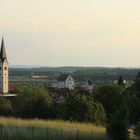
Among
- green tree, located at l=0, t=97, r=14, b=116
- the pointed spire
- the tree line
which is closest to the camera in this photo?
the tree line

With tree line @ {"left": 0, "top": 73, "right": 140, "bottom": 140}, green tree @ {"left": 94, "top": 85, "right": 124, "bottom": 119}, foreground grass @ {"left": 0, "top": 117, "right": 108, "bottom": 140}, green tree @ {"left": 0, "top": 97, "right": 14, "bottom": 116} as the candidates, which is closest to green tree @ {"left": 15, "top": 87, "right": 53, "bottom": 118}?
tree line @ {"left": 0, "top": 73, "right": 140, "bottom": 140}

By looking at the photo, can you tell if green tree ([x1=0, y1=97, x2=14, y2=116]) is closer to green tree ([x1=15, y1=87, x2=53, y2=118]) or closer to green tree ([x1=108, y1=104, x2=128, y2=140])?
green tree ([x1=15, y1=87, x2=53, y2=118])

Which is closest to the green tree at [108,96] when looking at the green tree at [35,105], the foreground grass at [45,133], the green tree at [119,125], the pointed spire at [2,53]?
the green tree at [35,105]

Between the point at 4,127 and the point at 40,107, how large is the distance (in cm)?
3915

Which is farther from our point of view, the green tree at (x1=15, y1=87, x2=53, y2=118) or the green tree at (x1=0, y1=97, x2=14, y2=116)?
the green tree at (x1=0, y1=97, x2=14, y2=116)

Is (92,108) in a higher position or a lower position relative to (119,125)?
lower

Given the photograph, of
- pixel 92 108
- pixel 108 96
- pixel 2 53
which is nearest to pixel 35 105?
pixel 108 96

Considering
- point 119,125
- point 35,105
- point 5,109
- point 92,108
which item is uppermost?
point 119,125

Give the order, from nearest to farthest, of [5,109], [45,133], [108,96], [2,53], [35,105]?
[45,133], [108,96], [35,105], [5,109], [2,53]

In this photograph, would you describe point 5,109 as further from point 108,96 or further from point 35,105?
point 108,96

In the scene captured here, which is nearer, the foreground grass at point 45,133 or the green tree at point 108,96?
the foreground grass at point 45,133

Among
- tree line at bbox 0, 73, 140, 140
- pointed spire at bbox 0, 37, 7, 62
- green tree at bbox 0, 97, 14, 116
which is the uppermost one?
pointed spire at bbox 0, 37, 7, 62

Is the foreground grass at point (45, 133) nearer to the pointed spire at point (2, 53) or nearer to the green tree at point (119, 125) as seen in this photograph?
the green tree at point (119, 125)

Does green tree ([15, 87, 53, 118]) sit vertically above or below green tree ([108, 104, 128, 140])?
below
